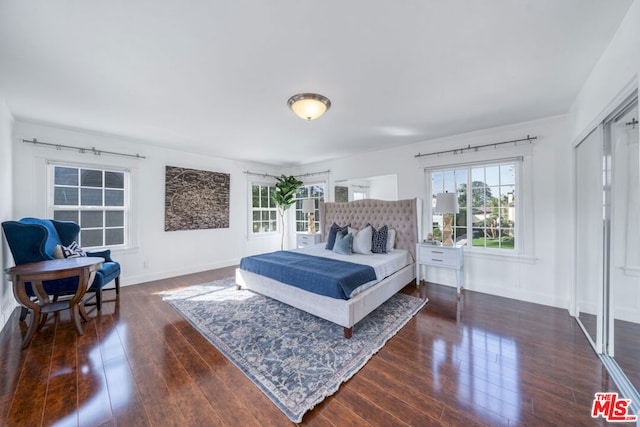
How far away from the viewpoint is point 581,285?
2775 mm

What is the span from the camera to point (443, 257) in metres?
3.70

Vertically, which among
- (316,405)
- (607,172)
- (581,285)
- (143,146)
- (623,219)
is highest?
(143,146)

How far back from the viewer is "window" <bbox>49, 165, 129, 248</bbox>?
3.70 meters

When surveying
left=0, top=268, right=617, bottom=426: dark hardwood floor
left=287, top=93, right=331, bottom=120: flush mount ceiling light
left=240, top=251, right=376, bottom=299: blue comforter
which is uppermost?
left=287, top=93, right=331, bottom=120: flush mount ceiling light

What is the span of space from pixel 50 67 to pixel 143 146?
2441mm

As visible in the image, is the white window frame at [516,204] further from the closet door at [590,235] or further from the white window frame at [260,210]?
the white window frame at [260,210]

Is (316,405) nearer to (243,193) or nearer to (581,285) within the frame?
(581,285)

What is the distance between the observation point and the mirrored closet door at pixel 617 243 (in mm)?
1807

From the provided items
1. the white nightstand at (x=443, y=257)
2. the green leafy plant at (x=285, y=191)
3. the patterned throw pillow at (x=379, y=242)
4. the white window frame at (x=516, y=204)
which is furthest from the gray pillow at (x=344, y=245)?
the green leafy plant at (x=285, y=191)

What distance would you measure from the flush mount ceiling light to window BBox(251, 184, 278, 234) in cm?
373

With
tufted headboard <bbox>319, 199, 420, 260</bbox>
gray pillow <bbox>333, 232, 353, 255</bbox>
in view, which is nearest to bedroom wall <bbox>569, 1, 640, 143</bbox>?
tufted headboard <bbox>319, 199, 420, 260</bbox>

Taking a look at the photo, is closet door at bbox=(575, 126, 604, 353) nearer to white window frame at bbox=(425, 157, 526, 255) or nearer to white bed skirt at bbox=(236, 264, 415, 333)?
white window frame at bbox=(425, 157, 526, 255)

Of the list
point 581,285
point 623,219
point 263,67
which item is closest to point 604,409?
point 623,219

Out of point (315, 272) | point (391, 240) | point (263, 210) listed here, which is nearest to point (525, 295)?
point (391, 240)
